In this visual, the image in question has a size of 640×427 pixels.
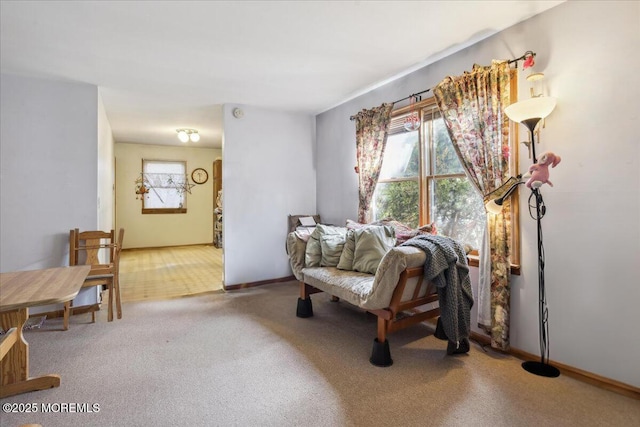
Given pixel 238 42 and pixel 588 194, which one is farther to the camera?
pixel 238 42

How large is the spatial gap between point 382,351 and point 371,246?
929mm

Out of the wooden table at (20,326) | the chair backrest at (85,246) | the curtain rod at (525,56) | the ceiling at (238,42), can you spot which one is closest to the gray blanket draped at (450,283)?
the curtain rod at (525,56)

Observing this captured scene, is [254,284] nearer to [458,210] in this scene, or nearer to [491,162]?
[458,210]

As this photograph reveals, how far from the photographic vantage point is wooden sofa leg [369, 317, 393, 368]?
7.59 feet

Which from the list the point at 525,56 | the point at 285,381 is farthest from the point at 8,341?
the point at 525,56

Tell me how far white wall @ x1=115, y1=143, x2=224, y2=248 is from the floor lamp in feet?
23.7

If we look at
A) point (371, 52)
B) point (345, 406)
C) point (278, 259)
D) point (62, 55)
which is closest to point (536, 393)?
point (345, 406)

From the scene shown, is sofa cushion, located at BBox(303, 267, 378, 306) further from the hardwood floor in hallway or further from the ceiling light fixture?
the ceiling light fixture

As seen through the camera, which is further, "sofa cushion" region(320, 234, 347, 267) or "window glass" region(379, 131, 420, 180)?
"window glass" region(379, 131, 420, 180)

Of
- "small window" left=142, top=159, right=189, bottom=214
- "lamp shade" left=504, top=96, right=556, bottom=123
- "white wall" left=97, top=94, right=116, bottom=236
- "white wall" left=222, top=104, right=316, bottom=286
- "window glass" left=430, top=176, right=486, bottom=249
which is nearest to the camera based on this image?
"lamp shade" left=504, top=96, right=556, bottom=123

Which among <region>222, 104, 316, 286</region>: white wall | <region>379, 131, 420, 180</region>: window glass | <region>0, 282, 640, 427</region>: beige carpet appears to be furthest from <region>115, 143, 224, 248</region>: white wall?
<region>379, 131, 420, 180</region>: window glass

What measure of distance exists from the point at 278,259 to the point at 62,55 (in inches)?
127

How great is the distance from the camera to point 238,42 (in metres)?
2.64

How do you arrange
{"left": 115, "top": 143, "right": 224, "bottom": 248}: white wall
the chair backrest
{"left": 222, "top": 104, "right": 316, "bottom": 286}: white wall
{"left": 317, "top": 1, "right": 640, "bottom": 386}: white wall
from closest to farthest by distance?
1. {"left": 317, "top": 1, "right": 640, "bottom": 386}: white wall
2. the chair backrest
3. {"left": 222, "top": 104, "right": 316, "bottom": 286}: white wall
4. {"left": 115, "top": 143, "right": 224, "bottom": 248}: white wall
